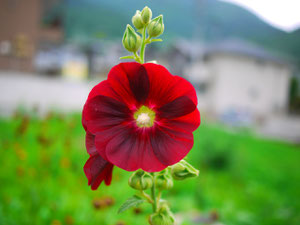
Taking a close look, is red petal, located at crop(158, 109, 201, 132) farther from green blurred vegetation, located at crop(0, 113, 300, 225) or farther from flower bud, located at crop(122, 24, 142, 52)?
green blurred vegetation, located at crop(0, 113, 300, 225)

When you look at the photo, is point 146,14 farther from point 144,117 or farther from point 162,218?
point 162,218

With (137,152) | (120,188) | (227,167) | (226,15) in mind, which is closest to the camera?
(137,152)

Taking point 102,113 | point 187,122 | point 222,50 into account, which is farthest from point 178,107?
point 222,50

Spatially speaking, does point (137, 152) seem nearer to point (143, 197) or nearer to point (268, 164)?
point (143, 197)

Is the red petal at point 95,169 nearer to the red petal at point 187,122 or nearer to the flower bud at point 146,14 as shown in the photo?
the red petal at point 187,122

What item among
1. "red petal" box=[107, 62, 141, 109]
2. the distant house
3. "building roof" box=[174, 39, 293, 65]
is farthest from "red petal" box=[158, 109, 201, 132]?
"building roof" box=[174, 39, 293, 65]

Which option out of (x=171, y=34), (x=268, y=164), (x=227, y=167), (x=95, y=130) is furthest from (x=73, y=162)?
(x=171, y=34)
